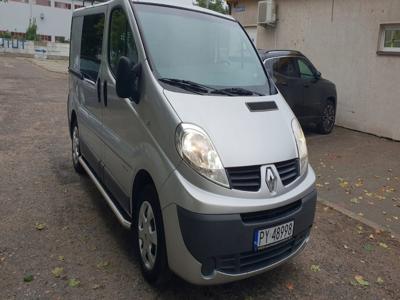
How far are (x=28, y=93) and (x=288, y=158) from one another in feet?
43.6

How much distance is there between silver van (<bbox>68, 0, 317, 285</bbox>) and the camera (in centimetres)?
264

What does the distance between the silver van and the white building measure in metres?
74.4

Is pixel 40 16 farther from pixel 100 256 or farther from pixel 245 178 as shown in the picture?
pixel 245 178

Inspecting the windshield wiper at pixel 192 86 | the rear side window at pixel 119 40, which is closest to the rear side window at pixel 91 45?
the rear side window at pixel 119 40

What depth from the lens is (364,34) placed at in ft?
30.9

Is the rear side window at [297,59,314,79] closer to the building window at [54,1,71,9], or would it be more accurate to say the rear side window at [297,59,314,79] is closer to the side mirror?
the side mirror

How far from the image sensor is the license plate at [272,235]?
2.71m

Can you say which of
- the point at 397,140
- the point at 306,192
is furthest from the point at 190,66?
Answer: the point at 397,140

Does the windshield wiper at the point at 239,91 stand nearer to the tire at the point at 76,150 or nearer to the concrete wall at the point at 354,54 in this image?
the tire at the point at 76,150

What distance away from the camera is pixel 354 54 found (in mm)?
9711

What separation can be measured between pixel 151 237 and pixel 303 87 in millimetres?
6313

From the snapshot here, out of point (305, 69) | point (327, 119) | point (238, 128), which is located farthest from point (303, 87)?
point (238, 128)

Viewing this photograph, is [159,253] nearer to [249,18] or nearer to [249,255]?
[249,255]

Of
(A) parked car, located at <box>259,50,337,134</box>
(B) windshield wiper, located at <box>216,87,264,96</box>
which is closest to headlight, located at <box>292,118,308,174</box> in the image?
(B) windshield wiper, located at <box>216,87,264,96</box>
